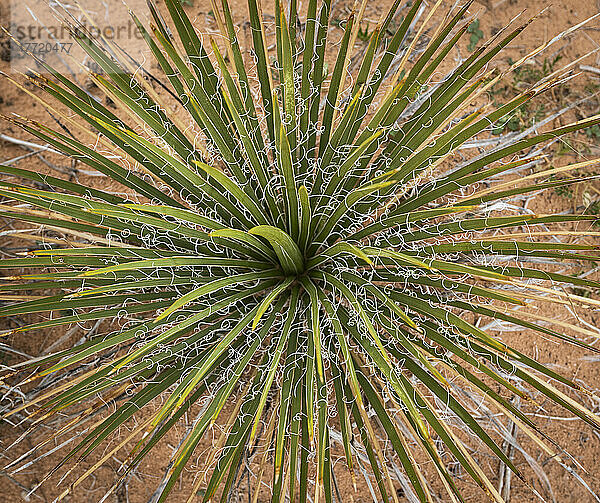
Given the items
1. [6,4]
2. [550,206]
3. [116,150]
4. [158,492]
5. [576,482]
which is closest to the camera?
[116,150]

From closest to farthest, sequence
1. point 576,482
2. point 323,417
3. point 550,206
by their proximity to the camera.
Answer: point 323,417, point 576,482, point 550,206

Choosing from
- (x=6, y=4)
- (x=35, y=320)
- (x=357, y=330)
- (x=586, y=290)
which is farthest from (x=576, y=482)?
(x=6, y=4)

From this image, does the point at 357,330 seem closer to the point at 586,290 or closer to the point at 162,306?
the point at 162,306

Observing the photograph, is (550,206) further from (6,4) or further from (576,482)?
(6,4)

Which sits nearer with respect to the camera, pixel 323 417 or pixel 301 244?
pixel 323 417

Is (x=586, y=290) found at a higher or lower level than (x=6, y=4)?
lower

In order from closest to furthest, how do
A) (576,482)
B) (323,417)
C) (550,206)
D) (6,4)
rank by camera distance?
(323,417)
(576,482)
(550,206)
(6,4)

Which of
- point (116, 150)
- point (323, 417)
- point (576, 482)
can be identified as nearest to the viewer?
point (323, 417)

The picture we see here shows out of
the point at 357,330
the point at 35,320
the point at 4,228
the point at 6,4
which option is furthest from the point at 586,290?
the point at 6,4

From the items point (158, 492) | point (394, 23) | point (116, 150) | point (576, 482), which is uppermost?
point (394, 23)
